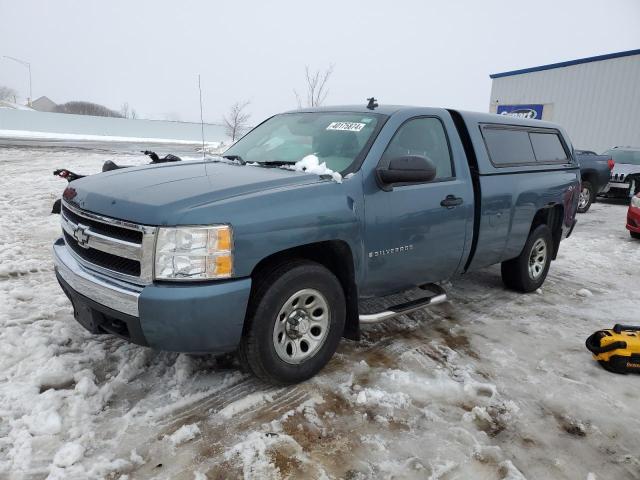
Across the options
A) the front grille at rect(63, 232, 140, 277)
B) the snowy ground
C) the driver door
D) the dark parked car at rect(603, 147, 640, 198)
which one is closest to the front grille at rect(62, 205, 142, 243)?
the front grille at rect(63, 232, 140, 277)

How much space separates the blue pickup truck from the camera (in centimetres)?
252

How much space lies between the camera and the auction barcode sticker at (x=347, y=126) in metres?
3.59

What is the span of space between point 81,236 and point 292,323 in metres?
1.39

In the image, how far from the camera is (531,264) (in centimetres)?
527

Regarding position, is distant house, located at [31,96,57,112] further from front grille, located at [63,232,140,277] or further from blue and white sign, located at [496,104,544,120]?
front grille, located at [63,232,140,277]

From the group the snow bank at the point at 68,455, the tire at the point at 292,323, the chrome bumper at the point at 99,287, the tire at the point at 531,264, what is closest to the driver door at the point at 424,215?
the tire at the point at 292,323

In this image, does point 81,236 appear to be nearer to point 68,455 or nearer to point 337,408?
point 68,455

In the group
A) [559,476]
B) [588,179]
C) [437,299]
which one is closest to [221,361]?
[437,299]

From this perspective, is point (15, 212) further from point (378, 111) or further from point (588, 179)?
point (588, 179)

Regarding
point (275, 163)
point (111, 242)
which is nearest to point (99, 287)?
point (111, 242)

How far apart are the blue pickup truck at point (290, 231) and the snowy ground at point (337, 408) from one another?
1.17 ft

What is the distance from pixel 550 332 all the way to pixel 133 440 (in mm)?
3499

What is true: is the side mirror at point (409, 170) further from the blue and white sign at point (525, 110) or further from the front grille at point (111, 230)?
the blue and white sign at point (525, 110)

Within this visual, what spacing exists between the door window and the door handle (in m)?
0.18
